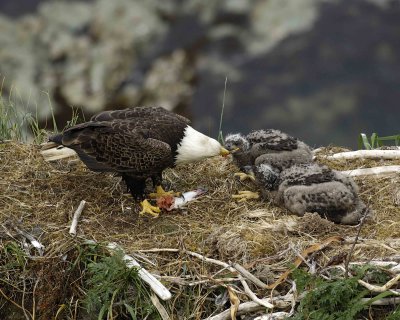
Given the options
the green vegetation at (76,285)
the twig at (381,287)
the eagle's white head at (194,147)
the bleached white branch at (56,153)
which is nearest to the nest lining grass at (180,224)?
the green vegetation at (76,285)

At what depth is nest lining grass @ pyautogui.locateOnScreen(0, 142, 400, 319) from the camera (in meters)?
5.46

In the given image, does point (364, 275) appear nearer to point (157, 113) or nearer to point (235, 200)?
point (235, 200)

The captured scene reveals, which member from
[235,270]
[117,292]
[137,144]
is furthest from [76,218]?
[235,270]

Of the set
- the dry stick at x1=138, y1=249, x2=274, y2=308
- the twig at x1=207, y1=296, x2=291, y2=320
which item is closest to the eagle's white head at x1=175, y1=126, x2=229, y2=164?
the dry stick at x1=138, y1=249, x2=274, y2=308

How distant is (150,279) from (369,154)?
8.73 feet

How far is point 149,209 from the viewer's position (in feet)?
21.0

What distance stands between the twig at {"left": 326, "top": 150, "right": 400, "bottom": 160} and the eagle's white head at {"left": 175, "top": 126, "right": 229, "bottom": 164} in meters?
1.20

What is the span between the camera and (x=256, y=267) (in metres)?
5.42

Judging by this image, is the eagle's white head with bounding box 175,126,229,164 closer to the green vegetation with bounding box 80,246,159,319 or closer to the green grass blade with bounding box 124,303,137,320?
the green vegetation with bounding box 80,246,159,319

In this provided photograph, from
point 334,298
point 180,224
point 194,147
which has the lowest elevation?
point 180,224

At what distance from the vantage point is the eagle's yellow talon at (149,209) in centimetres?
635

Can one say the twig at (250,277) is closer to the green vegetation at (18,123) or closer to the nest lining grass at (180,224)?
the nest lining grass at (180,224)

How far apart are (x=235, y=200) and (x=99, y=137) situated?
1159 millimetres

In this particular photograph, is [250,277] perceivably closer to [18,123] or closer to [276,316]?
[276,316]
